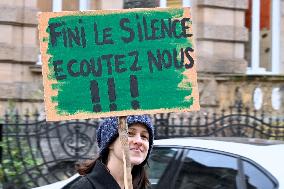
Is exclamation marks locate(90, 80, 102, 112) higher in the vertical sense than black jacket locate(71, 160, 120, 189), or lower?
higher

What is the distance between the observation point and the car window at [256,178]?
5.02 m

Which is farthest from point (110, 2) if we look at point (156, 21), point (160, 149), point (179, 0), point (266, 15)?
point (156, 21)

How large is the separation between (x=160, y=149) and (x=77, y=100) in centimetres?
232

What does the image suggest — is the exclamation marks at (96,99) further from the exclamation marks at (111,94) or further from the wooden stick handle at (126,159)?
the wooden stick handle at (126,159)

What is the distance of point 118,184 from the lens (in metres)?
3.36

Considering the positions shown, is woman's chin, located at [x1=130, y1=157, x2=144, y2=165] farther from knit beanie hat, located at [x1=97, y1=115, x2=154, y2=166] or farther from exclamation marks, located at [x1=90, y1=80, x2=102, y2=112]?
exclamation marks, located at [x1=90, y1=80, x2=102, y2=112]

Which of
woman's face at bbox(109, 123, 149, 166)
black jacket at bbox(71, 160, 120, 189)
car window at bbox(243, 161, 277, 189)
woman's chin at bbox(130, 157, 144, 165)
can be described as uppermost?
woman's face at bbox(109, 123, 149, 166)

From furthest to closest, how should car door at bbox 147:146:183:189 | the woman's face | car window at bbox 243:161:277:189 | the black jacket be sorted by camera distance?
car door at bbox 147:146:183:189 < car window at bbox 243:161:277:189 < the woman's face < the black jacket

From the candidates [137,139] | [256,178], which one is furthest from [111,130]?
[256,178]

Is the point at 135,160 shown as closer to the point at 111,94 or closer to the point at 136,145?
the point at 136,145

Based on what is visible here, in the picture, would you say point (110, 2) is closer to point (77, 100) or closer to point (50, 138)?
point (50, 138)

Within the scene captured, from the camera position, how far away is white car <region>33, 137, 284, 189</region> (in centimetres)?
513

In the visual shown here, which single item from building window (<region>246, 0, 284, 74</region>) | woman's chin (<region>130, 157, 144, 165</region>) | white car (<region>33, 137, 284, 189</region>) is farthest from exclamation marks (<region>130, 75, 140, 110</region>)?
building window (<region>246, 0, 284, 74</region>)

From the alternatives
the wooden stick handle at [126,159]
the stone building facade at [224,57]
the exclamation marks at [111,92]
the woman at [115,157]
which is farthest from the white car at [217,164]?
the stone building facade at [224,57]
